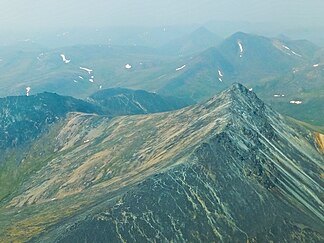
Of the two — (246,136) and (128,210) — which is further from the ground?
(128,210)

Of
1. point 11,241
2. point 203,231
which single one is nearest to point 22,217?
point 11,241

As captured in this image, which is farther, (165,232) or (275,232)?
(275,232)

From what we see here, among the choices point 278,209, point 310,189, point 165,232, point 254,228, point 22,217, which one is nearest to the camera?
point 165,232

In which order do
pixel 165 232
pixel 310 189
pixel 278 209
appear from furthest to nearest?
pixel 310 189 < pixel 278 209 < pixel 165 232

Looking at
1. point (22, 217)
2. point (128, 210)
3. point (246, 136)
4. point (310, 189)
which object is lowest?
point (22, 217)

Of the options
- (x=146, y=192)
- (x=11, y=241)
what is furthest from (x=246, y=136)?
(x=11, y=241)

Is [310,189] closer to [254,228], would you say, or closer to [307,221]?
[307,221]

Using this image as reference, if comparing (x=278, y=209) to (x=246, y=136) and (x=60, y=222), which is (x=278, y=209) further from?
(x=60, y=222)

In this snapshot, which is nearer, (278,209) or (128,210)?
(128,210)

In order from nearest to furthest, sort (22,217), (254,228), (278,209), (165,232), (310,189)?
1. (165,232)
2. (254,228)
3. (278,209)
4. (310,189)
5. (22,217)
